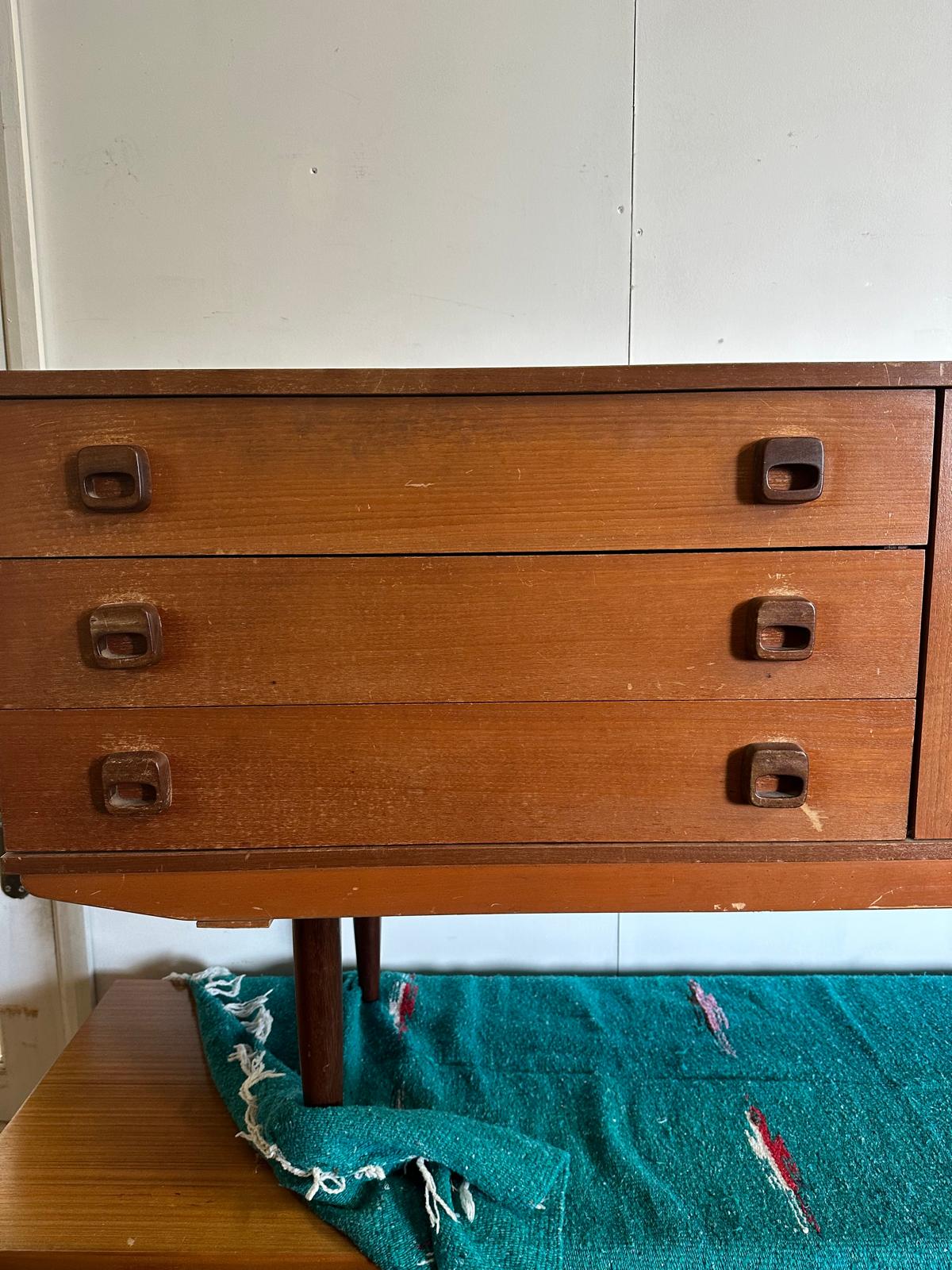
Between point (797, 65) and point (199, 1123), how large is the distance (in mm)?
1523

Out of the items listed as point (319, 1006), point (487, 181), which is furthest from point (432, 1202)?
point (487, 181)

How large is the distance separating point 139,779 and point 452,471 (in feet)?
1.25

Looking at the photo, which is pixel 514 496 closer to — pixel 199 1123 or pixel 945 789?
pixel 945 789

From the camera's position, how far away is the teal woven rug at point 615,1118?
74cm

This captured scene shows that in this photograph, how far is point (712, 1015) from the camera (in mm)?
1096

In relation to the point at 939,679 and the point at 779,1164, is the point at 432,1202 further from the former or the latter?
the point at 939,679

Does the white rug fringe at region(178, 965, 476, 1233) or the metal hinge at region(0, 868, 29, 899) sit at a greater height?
the metal hinge at region(0, 868, 29, 899)

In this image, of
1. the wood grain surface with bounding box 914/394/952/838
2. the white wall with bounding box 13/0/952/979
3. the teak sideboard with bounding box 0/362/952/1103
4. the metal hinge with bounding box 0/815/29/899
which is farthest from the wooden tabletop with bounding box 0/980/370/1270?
the white wall with bounding box 13/0/952/979

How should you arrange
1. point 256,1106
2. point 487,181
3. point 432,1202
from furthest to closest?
point 487,181
point 256,1106
point 432,1202

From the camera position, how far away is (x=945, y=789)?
2.28ft

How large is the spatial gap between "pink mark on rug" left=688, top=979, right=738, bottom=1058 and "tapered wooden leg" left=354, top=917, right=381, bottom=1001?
18.4 inches

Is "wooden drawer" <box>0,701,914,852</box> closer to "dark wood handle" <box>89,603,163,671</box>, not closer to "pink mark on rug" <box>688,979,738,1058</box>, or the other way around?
"dark wood handle" <box>89,603,163,671</box>

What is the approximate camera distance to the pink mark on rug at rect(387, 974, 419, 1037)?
1065 mm

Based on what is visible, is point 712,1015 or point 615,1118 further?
point 712,1015
